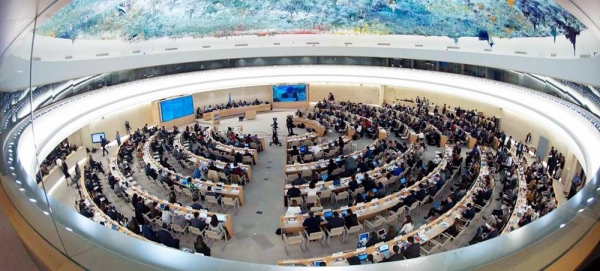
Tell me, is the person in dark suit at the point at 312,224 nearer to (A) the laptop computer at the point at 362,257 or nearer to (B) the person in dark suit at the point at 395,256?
(A) the laptop computer at the point at 362,257

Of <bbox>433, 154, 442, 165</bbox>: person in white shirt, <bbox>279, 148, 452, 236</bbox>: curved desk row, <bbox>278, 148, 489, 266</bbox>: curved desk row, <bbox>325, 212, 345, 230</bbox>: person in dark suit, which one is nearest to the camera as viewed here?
<bbox>278, 148, 489, 266</bbox>: curved desk row

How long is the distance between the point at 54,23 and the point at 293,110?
1576 cm

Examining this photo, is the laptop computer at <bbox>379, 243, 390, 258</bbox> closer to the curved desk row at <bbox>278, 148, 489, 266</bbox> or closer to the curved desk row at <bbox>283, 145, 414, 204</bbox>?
the curved desk row at <bbox>278, 148, 489, 266</bbox>

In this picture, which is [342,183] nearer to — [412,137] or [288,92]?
[412,137]

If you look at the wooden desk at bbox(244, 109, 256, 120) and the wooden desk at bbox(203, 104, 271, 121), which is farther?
the wooden desk at bbox(203, 104, 271, 121)

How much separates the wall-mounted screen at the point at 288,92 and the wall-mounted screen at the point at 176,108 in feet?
19.6

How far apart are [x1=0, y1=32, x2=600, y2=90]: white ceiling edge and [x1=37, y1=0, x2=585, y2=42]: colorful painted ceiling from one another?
46 centimetres

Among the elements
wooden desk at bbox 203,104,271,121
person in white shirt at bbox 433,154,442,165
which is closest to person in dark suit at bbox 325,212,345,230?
person in white shirt at bbox 433,154,442,165

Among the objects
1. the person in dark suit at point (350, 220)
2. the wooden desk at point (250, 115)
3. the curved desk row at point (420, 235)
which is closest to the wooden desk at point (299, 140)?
the wooden desk at point (250, 115)

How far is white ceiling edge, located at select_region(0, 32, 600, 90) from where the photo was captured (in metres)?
13.2

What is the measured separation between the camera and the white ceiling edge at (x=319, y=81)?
1367 centimetres

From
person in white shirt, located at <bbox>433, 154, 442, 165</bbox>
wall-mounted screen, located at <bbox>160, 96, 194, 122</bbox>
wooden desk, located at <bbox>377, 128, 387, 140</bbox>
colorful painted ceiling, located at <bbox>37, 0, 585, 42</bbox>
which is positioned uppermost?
→ colorful painted ceiling, located at <bbox>37, 0, 585, 42</bbox>

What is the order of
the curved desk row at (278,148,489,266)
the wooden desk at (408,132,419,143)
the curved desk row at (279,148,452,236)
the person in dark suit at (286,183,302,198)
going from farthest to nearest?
the wooden desk at (408,132,419,143) → the person in dark suit at (286,183,302,198) → the curved desk row at (279,148,452,236) → the curved desk row at (278,148,489,266)

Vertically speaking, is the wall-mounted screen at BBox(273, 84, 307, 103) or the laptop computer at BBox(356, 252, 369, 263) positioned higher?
the wall-mounted screen at BBox(273, 84, 307, 103)
